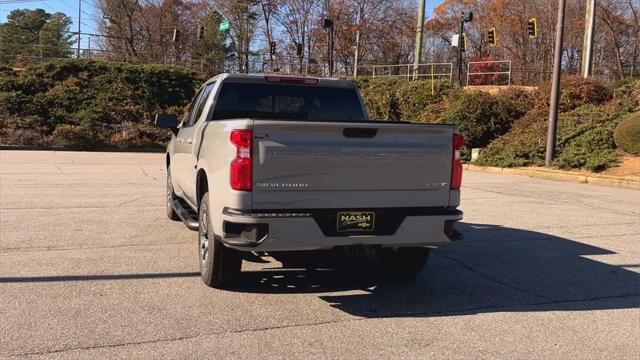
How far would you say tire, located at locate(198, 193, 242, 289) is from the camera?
17.4ft

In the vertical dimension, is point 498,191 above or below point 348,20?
below

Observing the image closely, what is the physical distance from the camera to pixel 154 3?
59312 millimetres

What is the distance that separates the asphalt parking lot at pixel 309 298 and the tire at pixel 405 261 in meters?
0.15

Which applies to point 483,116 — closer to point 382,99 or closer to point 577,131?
point 577,131

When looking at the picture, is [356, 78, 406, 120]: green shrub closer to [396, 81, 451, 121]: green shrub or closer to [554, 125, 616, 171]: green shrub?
[396, 81, 451, 121]: green shrub

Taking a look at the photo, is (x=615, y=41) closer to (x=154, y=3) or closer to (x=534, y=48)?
(x=534, y=48)

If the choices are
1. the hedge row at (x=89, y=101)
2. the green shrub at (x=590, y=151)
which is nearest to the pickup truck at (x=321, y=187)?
the green shrub at (x=590, y=151)

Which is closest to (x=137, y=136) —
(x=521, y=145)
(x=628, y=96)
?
(x=521, y=145)

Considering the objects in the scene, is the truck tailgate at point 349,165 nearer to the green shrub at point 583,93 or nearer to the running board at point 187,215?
the running board at point 187,215

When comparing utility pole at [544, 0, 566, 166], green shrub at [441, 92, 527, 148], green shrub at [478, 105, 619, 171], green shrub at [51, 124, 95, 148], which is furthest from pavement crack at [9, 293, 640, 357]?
green shrub at [51, 124, 95, 148]

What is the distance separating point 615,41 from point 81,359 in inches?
2299

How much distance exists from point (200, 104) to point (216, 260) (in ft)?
9.24

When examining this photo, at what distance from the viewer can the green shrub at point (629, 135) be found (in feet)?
58.7

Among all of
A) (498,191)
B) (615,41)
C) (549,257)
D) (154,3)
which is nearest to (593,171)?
(498,191)
